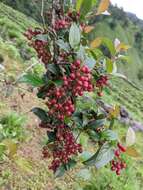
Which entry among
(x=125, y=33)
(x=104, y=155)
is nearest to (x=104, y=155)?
(x=104, y=155)

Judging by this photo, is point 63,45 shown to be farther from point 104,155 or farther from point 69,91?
point 104,155

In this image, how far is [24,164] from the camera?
6.47m

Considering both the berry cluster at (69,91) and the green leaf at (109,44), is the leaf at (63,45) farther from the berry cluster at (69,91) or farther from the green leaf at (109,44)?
the green leaf at (109,44)

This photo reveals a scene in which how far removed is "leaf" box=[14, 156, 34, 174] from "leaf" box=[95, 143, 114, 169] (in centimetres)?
348

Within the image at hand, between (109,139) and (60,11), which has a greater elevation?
(60,11)

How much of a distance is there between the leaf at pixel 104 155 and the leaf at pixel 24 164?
3477mm

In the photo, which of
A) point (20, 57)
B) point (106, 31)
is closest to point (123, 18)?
point (106, 31)

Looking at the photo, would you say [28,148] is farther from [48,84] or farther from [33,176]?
[48,84]

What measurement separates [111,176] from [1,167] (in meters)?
2.01

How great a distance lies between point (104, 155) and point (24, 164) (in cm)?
371

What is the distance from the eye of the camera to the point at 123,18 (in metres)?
116

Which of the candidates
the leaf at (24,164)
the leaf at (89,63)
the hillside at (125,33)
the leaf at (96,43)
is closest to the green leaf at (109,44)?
the leaf at (96,43)

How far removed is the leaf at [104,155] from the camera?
2.90m

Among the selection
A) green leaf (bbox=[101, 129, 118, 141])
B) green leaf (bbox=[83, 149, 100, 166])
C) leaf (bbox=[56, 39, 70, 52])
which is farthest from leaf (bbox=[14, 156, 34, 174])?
leaf (bbox=[56, 39, 70, 52])
